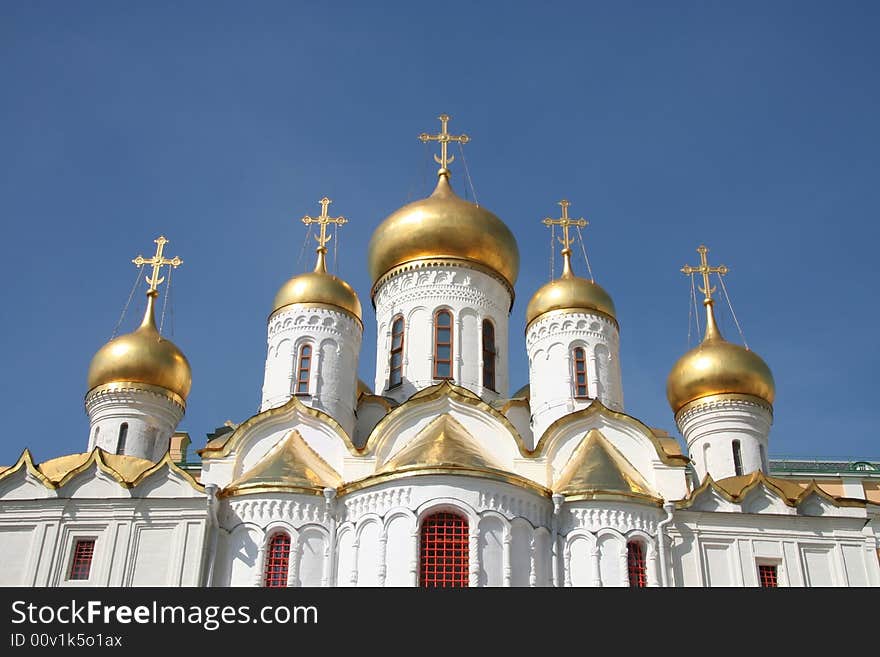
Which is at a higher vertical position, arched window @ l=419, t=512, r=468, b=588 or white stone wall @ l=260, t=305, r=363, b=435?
white stone wall @ l=260, t=305, r=363, b=435

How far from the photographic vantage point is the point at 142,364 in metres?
22.5

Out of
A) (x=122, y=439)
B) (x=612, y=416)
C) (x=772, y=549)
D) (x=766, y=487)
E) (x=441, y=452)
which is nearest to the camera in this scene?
(x=441, y=452)

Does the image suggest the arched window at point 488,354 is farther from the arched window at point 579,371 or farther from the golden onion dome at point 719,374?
the golden onion dome at point 719,374

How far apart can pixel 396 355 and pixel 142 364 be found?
542 centimetres

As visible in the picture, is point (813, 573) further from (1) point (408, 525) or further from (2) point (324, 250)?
(2) point (324, 250)

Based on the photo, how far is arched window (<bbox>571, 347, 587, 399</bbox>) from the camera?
2198 centimetres

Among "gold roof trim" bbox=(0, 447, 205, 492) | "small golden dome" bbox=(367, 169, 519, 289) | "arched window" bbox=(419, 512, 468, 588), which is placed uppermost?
"small golden dome" bbox=(367, 169, 519, 289)

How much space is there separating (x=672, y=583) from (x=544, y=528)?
2496 millimetres

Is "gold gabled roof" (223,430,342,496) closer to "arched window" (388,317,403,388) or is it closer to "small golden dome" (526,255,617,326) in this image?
"arched window" (388,317,403,388)

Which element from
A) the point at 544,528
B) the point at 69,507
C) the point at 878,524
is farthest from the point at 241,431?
the point at 878,524

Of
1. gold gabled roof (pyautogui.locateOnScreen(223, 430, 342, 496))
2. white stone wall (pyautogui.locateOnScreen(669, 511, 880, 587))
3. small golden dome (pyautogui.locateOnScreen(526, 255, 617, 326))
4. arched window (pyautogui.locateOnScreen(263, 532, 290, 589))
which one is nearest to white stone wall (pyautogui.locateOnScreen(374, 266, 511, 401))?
small golden dome (pyautogui.locateOnScreen(526, 255, 617, 326))

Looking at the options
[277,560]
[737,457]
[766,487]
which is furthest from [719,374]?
[277,560]

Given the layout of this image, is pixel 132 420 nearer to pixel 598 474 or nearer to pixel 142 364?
pixel 142 364

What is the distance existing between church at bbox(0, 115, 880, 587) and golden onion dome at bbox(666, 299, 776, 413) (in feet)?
0.16
